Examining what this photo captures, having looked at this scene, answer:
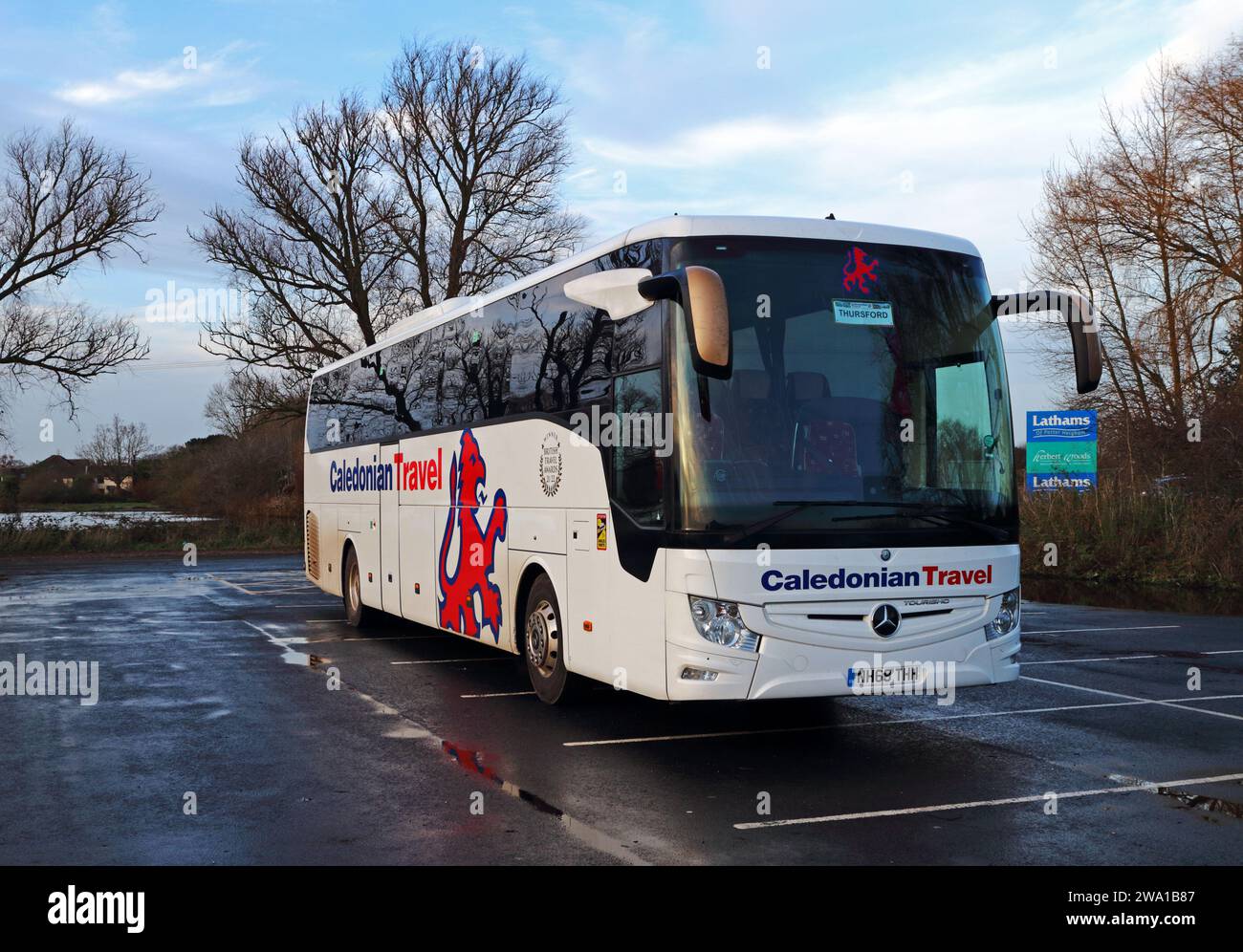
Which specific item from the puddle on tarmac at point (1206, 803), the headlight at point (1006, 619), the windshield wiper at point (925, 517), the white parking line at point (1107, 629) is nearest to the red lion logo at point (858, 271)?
the windshield wiper at point (925, 517)

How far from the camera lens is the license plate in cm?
759

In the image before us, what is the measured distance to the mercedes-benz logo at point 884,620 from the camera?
7.68 metres

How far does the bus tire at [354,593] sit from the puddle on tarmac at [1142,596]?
404 inches

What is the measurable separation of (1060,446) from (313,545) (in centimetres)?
1481

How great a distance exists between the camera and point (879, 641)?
25.1 ft

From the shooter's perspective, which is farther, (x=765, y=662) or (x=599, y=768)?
(x=599, y=768)

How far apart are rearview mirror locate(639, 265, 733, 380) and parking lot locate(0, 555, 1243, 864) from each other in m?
2.46

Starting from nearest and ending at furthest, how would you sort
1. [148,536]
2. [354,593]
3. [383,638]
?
[383,638] < [354,593] < [148,536]

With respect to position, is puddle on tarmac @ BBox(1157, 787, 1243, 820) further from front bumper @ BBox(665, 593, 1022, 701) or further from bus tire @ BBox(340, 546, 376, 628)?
bus tire @ BBox(340, 546, 376, 628)

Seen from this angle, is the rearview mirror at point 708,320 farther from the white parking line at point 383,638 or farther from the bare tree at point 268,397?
the bare tree at point 268,397

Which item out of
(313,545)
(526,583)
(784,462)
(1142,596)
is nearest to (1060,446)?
(1142,596)

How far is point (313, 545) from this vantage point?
18391 mm

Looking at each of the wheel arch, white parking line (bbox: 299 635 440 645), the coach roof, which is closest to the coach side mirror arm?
the coach roof

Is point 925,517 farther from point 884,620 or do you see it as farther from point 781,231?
point 781,231
